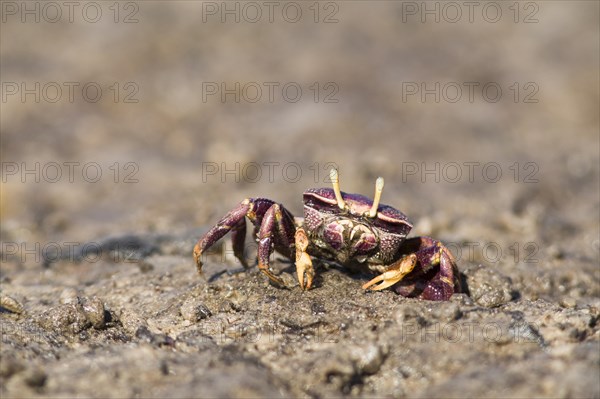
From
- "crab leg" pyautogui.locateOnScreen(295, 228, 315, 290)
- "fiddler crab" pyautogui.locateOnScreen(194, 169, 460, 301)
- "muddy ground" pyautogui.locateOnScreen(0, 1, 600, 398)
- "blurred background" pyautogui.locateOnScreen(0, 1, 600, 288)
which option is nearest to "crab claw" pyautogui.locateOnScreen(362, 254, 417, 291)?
"fiddler crab" pyautogui.locateOnScreen(194, 169, 460, 301)

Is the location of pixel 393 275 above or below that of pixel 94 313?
above

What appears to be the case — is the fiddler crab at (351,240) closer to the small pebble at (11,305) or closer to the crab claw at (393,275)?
the crab claw at (393,275)

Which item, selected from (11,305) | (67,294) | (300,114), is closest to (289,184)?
(300,114)

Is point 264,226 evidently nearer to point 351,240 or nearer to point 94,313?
point 351,240

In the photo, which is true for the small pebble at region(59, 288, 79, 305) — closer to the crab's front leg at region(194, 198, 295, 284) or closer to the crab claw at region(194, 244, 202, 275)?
the crab claw at region(194, 244, 202, 275)

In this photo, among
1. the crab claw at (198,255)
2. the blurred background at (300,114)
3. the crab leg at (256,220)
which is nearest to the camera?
the crab leg at (256,220)

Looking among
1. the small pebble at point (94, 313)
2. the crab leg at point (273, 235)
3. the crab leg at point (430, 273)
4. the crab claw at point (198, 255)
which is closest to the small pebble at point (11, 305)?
the small pebble at point (94, 313)

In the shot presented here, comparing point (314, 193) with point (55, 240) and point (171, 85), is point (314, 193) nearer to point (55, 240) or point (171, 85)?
point (55, 240)
